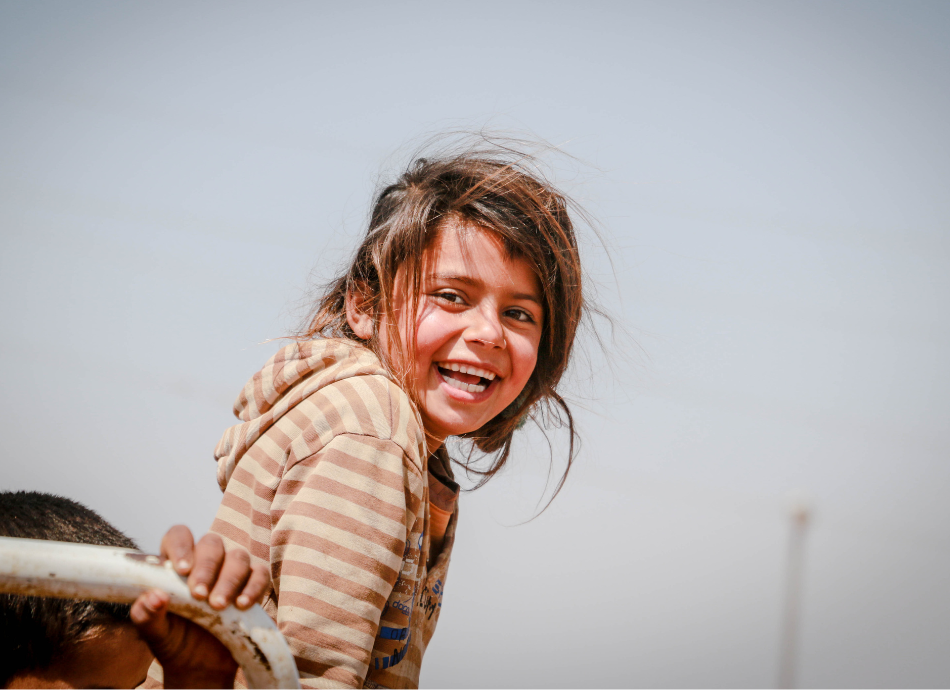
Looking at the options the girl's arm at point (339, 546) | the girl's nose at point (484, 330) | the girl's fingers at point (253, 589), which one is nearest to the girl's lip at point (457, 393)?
the girl's nose at point (484, 330)

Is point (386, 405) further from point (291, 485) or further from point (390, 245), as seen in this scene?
point (390, 245)

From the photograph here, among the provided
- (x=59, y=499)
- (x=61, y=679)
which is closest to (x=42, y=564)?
(x=61, y=679)

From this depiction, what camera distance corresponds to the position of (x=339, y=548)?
4.01 feet

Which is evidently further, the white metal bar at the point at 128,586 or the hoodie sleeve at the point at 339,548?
the hoodie sleeve at the point at 339,548

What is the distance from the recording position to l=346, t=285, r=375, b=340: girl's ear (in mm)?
1902

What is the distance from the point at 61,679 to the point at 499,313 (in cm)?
120

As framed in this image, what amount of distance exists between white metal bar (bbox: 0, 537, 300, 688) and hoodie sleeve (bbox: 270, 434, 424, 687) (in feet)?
1.09

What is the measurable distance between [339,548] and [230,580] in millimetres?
428

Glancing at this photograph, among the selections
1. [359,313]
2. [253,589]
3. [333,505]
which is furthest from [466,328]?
[253,589]

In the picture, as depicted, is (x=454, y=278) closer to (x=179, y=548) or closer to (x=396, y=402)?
(x=396, y=402)

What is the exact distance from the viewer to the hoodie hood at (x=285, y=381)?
151 centimetres

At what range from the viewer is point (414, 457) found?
139 centimetres

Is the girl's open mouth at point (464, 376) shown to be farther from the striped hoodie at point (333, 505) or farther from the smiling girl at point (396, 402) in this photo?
the striped hoodie at point (333, 505)

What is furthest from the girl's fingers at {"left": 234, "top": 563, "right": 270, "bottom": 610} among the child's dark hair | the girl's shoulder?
the child's dark hair
